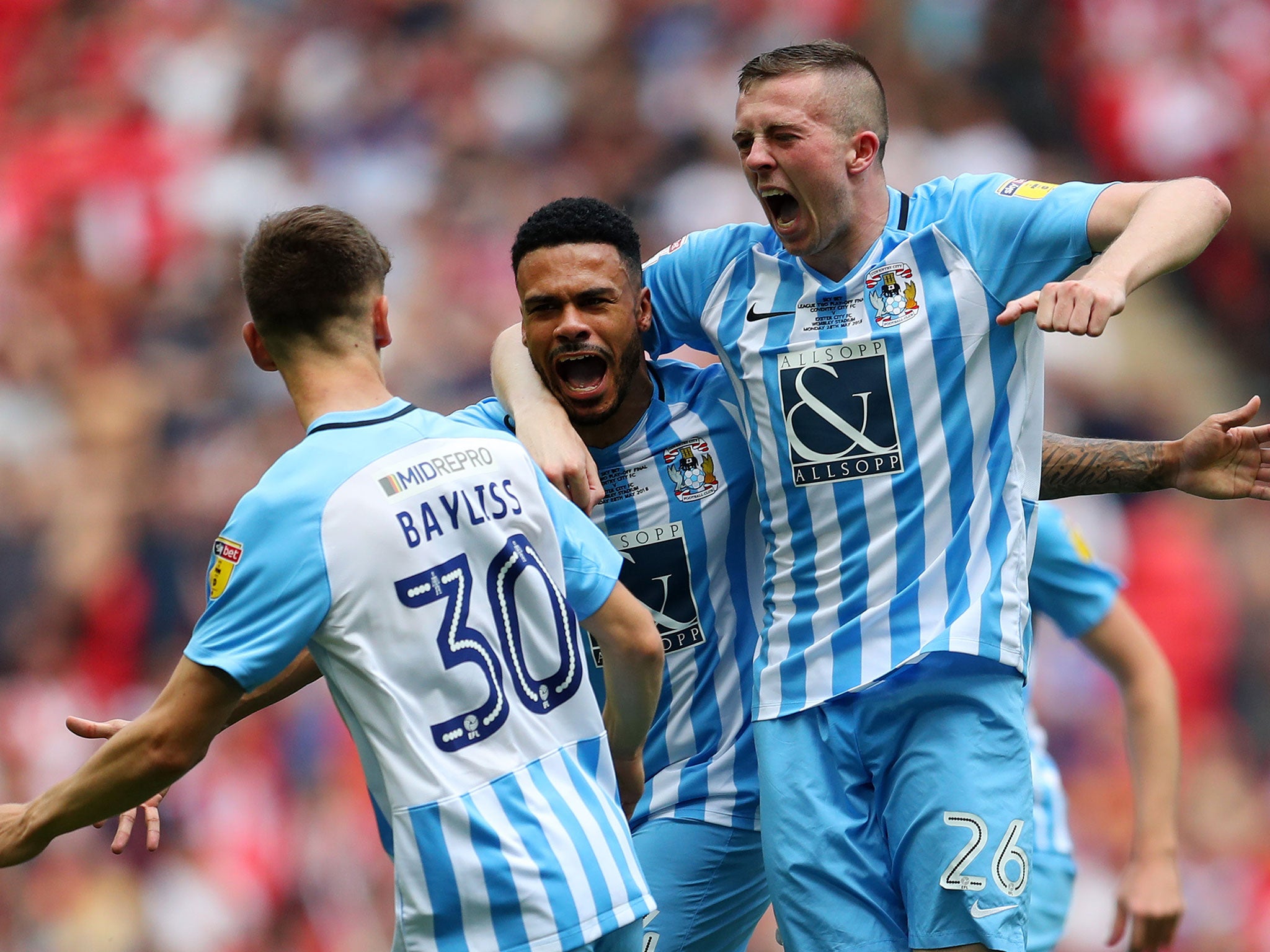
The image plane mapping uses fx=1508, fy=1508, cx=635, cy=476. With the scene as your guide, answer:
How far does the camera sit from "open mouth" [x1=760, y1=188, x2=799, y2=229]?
348cm

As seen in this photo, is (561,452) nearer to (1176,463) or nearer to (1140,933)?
(1176,463)

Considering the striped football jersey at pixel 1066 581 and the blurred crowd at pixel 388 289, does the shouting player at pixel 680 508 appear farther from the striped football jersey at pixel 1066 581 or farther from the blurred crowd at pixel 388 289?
the blurred crowd at pixel 388 289

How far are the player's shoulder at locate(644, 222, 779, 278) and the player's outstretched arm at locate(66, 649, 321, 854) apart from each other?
1.32m

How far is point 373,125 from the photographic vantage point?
9094mm

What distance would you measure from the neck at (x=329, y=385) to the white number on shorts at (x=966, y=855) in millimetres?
1493

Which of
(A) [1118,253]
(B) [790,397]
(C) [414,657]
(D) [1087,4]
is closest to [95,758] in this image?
(C) [414,657]

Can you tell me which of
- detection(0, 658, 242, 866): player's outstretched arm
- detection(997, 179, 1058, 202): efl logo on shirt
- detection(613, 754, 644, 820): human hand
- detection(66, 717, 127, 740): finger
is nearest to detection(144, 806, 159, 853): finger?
detection(66, 717, 127, 740): finger

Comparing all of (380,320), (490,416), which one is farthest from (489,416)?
(380,320)

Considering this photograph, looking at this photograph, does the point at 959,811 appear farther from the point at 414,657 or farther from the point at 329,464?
the point at 329,464

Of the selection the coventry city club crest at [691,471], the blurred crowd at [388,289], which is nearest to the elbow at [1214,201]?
the coventry city club crest at [691,471]

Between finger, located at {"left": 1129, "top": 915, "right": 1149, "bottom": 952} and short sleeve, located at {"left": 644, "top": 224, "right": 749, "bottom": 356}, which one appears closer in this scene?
short sleeve, located at {"left": 644, "top": 224, "right": 749, "bottom": 356}

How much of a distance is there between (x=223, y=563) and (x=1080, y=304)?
Answer: 162 centimetres

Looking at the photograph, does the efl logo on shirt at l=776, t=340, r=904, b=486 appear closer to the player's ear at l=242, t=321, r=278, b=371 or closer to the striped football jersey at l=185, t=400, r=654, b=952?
the striped football jersey at l=185, t=400, r=654, b=952

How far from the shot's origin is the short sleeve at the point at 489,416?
12.1ft
